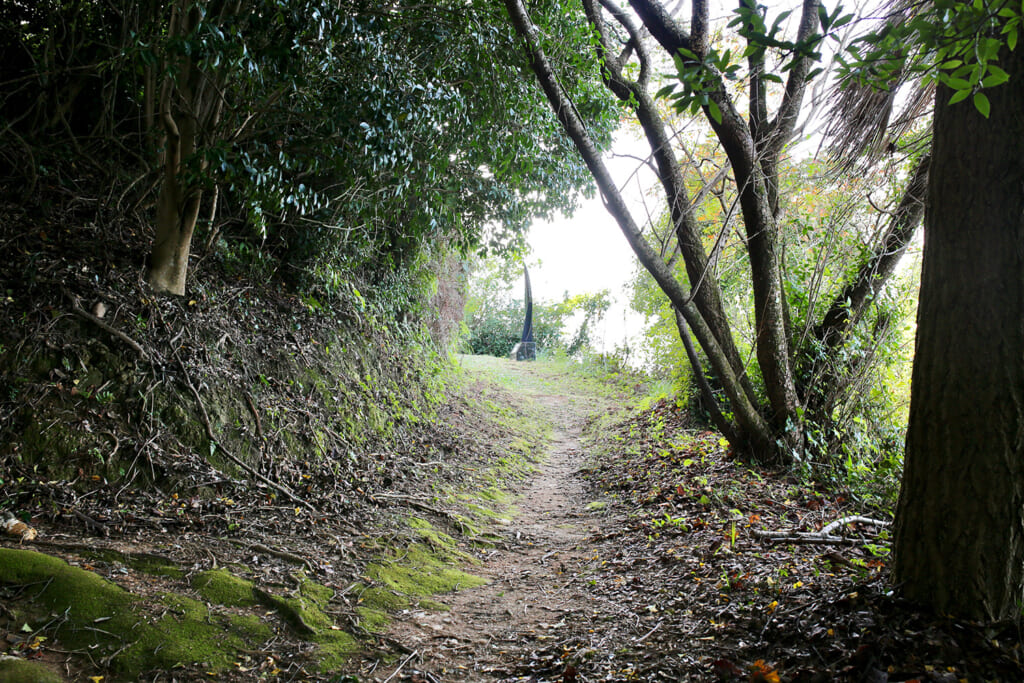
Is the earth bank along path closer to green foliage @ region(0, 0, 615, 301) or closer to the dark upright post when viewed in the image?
green foliage @ region(0, 0, 615, 301)

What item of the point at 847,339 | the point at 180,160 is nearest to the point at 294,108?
the point at 180,160

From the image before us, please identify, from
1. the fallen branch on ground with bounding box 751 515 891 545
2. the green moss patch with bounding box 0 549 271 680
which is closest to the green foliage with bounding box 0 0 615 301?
the green moss patch with bounding box 0 549 271 680

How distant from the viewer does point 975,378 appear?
237cm

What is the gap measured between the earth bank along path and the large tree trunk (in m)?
1.61

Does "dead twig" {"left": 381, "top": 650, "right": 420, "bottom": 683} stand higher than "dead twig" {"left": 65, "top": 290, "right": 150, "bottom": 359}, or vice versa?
A: "dead twig" {"left": 65, "top": 290, "right": 150, "bottom": 359}

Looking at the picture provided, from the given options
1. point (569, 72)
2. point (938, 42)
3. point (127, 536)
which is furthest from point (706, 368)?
point (127, 536)

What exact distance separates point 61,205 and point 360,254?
2956 mm

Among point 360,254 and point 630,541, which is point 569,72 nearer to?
point 360,254

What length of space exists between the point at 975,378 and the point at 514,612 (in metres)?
2.73

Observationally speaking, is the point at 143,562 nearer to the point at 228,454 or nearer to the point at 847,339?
the point at 228,454

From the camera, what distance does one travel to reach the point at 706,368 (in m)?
7.28

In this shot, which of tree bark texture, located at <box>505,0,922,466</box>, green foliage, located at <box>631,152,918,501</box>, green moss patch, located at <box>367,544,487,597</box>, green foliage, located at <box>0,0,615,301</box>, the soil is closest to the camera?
the soil

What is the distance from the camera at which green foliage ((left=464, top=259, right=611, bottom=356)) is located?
1861 cm

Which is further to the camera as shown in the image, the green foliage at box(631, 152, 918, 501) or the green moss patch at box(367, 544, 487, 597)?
the green foliage at box(631, 152, 918, 501)
